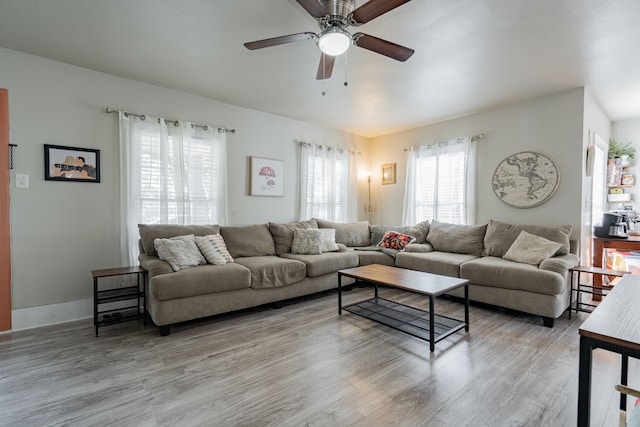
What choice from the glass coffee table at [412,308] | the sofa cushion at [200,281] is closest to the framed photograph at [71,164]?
the sofa cushion at [200,281]

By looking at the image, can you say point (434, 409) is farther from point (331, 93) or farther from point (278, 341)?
point (331, 93)

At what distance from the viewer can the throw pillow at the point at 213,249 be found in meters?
3.15

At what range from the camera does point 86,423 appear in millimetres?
1577

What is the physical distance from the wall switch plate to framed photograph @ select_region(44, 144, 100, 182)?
0.45 feet

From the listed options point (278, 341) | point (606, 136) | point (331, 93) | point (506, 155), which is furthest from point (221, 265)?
point (606, 136)

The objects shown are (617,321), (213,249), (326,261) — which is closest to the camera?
(617,321)

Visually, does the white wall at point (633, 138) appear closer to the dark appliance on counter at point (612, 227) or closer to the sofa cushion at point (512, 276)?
the dark appliance on counter at point (612, 227)

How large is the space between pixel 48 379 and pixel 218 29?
276 centimetres

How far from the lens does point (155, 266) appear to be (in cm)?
271

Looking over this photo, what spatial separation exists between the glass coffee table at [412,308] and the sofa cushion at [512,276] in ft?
1.56

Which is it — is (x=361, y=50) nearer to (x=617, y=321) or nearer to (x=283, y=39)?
(x=283, y=39)

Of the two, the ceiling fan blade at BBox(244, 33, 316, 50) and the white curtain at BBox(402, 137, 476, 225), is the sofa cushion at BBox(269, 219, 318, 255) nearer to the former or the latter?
the white curtain at BBox(402, 137, 476, 225)

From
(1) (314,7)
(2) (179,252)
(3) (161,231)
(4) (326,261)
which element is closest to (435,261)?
(4) (326,261)

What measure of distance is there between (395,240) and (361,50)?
9.11ft
